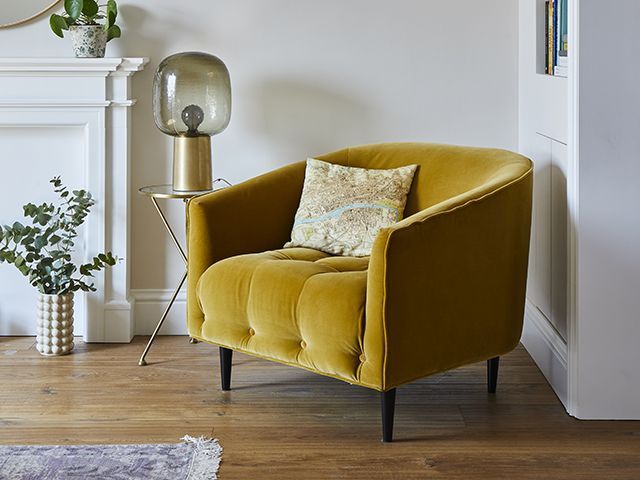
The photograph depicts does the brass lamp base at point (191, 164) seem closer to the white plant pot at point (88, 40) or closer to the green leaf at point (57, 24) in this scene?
the white plant pot at point (88, 40)

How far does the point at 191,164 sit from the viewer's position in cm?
373

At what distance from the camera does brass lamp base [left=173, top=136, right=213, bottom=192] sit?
373 centimetres

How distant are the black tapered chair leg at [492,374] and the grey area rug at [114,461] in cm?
96

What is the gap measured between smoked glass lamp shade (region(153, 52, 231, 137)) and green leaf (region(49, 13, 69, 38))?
0.45 meters

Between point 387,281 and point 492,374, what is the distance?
77cm

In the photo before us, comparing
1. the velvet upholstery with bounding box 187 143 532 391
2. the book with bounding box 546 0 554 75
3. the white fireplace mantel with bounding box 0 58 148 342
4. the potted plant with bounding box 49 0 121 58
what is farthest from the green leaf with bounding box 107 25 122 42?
the book with bounding box 546 0 554 75

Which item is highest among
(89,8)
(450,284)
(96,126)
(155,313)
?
(89,8)

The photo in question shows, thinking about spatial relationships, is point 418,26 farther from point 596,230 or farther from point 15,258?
point 15,258

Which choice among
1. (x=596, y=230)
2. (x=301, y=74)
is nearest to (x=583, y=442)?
(x=596, y=230)

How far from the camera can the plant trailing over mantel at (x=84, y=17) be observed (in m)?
3.83

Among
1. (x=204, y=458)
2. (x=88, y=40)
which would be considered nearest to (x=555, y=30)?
(x=88, y=40)

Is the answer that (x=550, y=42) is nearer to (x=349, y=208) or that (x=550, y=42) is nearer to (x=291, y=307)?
(x=349, y=208)

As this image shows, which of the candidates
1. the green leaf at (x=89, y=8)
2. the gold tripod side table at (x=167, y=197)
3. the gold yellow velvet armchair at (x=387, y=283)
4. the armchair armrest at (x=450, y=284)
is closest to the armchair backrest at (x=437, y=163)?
the gold yellow velvet armchair at (x=387, y=283)

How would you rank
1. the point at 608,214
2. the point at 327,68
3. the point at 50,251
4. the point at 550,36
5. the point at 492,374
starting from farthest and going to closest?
the point at 327,68, the point at 50,251, the point at 550,36, the point at 492,374, the point at 608,214
